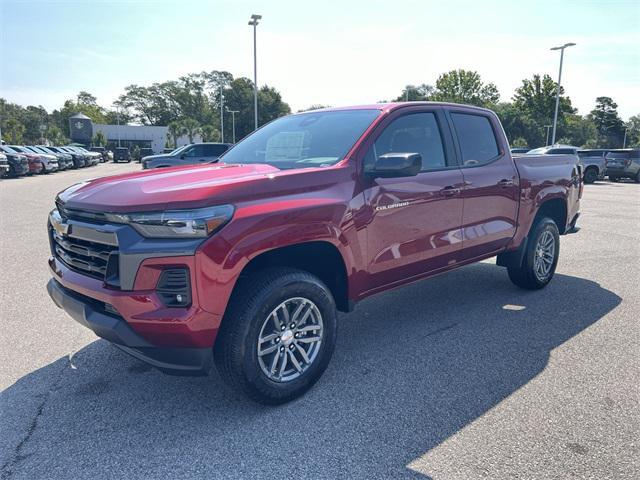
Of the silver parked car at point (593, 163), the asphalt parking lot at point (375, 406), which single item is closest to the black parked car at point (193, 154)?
the asphalt parking lot at point (375, 406)

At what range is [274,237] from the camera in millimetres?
2811

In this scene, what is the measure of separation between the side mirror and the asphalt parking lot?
4.79ft

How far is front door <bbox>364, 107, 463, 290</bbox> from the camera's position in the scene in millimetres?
3473

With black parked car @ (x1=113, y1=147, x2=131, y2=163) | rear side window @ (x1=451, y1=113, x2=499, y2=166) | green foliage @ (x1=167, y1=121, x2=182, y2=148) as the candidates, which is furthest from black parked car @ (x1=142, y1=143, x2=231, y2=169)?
green foliage @ (x1=167, y1=121, x2=182, y2=148)

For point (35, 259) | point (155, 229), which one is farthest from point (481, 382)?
point (35, 259)

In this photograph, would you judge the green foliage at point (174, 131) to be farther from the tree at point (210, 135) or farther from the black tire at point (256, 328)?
the black tire at point (256, 328)

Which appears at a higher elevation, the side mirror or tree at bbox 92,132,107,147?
tree at bbox 92,132,107,147

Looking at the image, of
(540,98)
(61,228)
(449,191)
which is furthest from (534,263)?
(540,98)

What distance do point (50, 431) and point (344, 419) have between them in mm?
1725

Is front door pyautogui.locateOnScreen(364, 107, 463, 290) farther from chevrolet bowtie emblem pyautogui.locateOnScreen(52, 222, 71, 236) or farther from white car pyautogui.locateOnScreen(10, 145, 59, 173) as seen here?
white car pyautogui.locateOnScreen(10, 145, 59, 173)

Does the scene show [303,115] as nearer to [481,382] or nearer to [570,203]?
[481,382]

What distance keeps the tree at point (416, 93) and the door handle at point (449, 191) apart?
2503 inches

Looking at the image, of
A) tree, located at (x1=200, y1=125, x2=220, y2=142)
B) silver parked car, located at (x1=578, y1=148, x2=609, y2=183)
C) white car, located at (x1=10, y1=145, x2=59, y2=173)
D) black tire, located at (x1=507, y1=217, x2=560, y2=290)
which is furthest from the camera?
tree, located at (x1=200, y1=125, x2=220, y2=142)

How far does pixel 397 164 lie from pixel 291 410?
5.78ft
